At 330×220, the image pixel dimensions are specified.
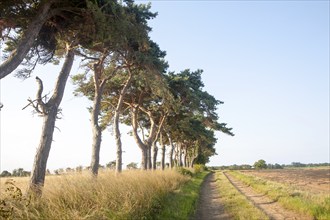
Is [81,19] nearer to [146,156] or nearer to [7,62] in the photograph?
[7,62]

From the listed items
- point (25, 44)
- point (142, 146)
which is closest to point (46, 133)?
point (25, 44)

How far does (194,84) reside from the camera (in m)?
26.0

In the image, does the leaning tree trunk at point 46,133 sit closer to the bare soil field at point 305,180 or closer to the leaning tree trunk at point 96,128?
the leaning tree trunk at point 96,128

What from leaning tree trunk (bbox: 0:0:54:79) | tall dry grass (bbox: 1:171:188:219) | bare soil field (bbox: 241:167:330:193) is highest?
leaning tree trunk (bbox: 0:0:54:79)

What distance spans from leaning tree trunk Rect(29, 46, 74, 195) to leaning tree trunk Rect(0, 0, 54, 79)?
1.83 meters

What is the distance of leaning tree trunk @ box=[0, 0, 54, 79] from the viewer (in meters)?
8.97

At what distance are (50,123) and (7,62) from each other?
93.0 inches

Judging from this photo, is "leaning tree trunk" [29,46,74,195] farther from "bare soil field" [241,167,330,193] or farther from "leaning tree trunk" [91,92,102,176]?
"bare soil field" [241,167,330,193]

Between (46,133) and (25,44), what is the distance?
2734 mm

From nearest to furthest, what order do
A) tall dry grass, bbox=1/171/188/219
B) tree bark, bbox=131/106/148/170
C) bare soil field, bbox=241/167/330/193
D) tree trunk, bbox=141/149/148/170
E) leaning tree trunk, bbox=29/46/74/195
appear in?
tall dry grass, bbox=1/171/188/219
leaning tree trunk, bbox=29/46/74/195
tree bark, bbox=131/106/148/170
tree trunk, bbox=141/149/148/170
bare soil field, bbox=241/167/330/193

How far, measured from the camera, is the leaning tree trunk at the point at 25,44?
897cm

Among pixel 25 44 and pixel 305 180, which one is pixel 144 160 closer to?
pixel 25 44

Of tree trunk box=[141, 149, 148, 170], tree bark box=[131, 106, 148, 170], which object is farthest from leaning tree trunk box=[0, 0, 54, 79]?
tree trunk box=[141, 149, 148, 170]

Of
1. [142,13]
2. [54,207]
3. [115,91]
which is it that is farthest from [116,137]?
[54,207]
